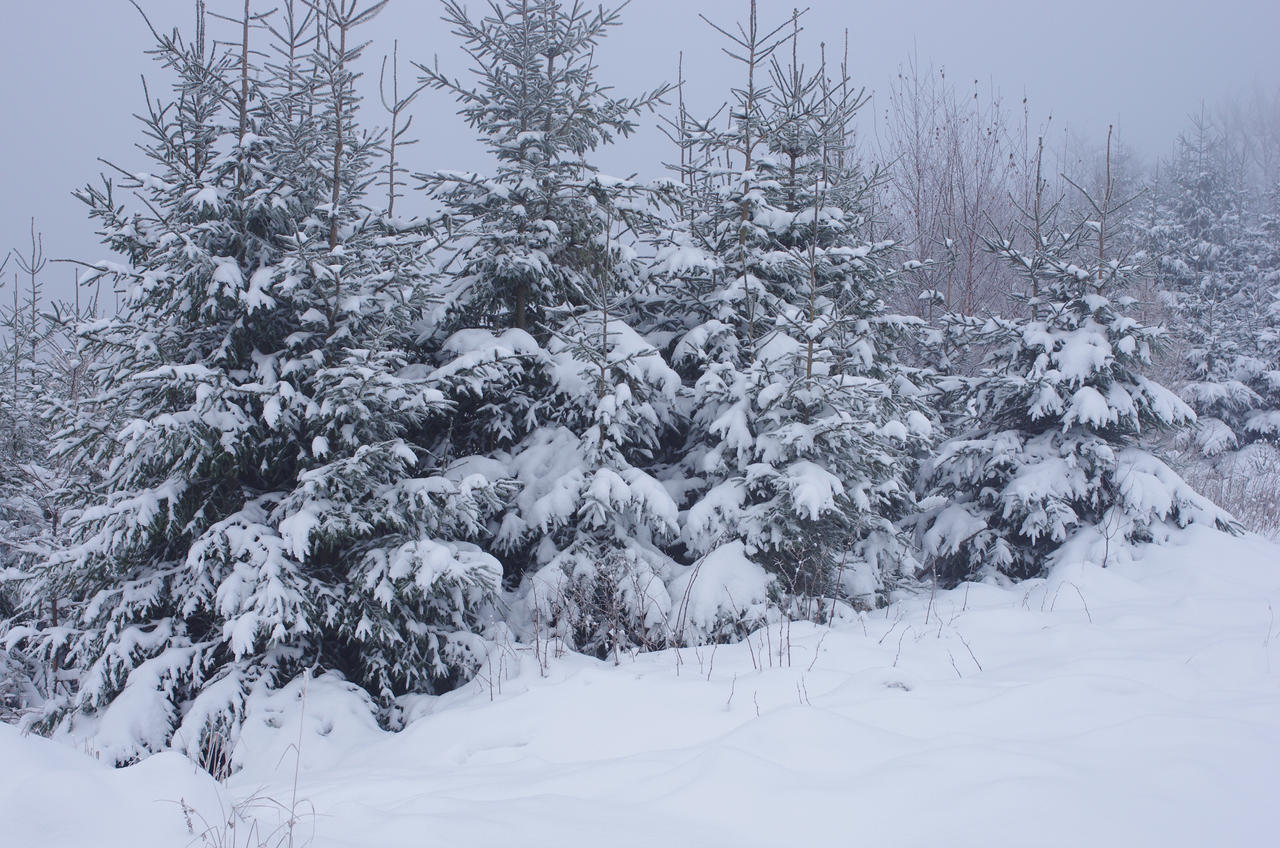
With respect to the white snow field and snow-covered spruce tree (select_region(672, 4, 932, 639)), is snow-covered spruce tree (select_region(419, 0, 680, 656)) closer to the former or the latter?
snow-covered spruce tree (select_region(672, 4, 932, 639))

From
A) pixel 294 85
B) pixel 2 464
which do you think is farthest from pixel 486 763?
pixel 2 464

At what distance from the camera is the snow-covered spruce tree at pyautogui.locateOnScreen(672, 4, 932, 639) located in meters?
6.21

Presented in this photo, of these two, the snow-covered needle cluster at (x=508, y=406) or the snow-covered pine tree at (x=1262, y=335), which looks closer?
the snow-covered needle cluster at (x=508, y=406)

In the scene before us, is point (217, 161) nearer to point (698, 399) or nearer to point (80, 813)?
point (698, 399)

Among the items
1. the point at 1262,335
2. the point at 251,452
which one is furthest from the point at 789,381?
the point at 1262,335

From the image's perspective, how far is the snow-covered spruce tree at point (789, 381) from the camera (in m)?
6.21

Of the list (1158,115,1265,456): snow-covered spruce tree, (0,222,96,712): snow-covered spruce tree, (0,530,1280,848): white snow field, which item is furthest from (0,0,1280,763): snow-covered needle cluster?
(1158,115,1265,456): snow-covered spruce tree

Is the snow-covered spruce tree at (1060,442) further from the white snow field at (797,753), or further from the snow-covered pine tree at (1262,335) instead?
the snow-covered pine tree at (1262,335)

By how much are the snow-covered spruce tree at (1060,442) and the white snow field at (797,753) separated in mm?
1519

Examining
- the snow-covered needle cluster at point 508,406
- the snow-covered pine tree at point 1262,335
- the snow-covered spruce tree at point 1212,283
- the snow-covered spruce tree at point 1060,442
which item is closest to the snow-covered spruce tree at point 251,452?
the snow-covered needle cluster at point 508,406

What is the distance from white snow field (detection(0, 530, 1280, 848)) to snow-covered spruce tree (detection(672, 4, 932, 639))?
0.80 metres

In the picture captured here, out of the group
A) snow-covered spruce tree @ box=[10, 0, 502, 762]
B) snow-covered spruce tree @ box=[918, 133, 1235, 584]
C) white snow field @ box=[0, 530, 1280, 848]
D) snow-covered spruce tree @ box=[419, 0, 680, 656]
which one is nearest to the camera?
white snow field @ box=[0, 530, 1280, 848]

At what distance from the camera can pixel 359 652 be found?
5840 mm

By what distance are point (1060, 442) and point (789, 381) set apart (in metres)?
3.47
